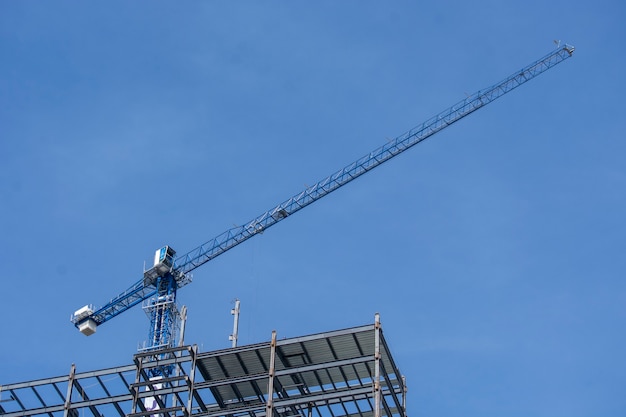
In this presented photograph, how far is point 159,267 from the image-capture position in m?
166

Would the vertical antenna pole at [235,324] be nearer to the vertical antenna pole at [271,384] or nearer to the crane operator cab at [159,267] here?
the vertical antenna pole at [271,384]

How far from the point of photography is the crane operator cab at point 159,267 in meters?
166

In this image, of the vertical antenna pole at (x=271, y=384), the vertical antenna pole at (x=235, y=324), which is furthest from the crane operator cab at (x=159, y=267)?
the vertical antenna pole at (x=271, y=384)

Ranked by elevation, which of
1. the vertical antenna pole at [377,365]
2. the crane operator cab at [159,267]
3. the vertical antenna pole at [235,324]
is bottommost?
the vertical antenna pole at [377,365]

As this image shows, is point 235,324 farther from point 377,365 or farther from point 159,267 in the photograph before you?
point 159,267

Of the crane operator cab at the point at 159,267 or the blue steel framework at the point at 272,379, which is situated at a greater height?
the crane operator cab at the point at 159,267

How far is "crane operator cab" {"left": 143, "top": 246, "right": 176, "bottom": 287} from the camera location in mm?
166125

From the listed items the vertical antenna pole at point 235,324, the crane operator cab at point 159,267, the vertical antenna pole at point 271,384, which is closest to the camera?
the vertical antenna pole at point 271,384

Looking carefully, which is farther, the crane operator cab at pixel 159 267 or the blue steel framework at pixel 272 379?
the crane operator cab at pixel 159 267

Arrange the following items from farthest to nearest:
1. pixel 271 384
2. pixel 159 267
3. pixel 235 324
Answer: pixel 159 267
pixel 235 324
pixel 271 384

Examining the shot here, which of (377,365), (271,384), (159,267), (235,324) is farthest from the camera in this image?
(159,267)

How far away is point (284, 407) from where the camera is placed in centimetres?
9062

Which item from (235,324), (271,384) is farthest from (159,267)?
(271,384)

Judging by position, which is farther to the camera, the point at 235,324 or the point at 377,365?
the point at 235,324
